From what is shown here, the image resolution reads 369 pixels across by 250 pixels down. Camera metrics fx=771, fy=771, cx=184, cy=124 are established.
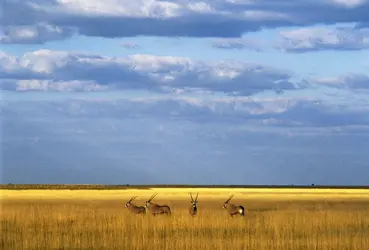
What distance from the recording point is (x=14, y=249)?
60.2ft

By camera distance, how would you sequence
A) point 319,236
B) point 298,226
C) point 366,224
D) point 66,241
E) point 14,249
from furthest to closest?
point 366,224
point 298,226
point 319,236
point 66,241
point 14,249

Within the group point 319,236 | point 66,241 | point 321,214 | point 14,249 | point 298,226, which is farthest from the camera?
point 321,214

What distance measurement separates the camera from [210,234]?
22078 millimetres

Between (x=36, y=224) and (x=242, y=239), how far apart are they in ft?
23.0

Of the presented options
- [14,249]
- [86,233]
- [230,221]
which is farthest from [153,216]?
[14,249]

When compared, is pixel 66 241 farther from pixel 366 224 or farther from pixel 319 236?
pixel 366 224

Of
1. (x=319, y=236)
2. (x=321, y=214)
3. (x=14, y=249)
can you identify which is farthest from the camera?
(x=321, y=214)

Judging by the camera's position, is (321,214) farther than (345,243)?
Yes

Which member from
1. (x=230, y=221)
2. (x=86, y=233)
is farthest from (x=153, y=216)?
(x=86, y=233)

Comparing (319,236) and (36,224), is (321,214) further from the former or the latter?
(36,224)

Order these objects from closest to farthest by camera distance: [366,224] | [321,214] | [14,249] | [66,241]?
[14,249] < [66,241] < [366,224] < [321,214]

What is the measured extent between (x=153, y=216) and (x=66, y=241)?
21.6 ft

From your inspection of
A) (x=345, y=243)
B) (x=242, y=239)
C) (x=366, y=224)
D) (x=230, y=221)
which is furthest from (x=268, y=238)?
(x=366, y=224)

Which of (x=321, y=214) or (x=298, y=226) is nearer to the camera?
(x=298, y=226)
